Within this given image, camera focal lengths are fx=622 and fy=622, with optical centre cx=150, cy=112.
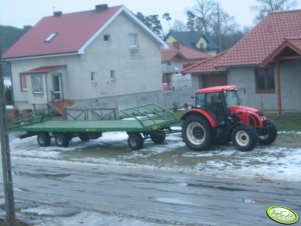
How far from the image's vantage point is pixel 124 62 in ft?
138

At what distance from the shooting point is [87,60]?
39188 millimetres

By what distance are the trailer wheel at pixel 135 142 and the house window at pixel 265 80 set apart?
10654mm

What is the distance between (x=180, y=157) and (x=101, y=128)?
3.98 metres

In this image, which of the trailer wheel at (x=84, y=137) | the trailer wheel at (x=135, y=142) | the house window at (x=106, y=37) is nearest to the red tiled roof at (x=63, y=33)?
the house window at (x=106, y=37)

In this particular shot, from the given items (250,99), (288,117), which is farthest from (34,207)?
(250,99)

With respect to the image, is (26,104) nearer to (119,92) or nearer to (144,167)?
(119,92)

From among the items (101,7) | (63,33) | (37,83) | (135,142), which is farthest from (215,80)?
(135,142)

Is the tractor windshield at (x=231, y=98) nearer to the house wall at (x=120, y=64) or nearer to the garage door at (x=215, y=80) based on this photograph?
the garage door at (x=215, y=80)

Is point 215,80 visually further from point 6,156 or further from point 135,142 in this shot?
point 6,156

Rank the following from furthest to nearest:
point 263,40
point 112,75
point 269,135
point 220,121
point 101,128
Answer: point 112,75, point 263,40, point 101,128, point 269,135, point 220,121

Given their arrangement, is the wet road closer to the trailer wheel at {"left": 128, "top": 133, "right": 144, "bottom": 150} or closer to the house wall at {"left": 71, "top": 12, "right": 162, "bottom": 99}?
the trailer wheel at {"left": 128, "top": 133, "right": 144, "bottom": 150}

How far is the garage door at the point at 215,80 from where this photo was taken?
34.2 m

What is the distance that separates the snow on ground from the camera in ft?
53.1

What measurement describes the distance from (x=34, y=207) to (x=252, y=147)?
8.26 m
